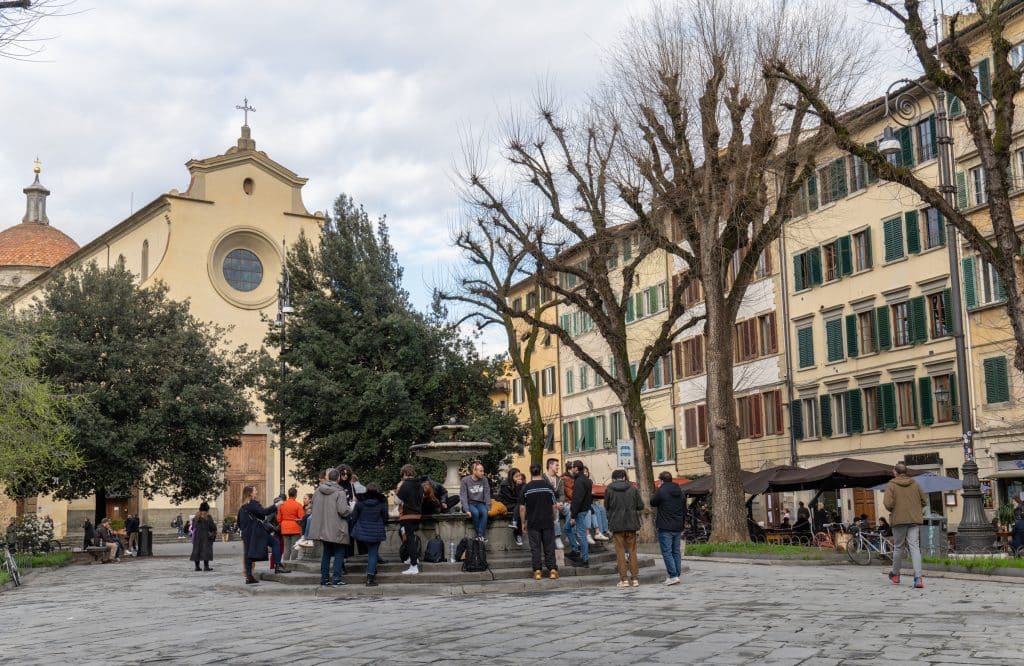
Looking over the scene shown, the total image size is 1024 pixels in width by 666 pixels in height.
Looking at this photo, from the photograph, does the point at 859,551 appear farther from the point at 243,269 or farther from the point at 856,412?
the point at 243,269

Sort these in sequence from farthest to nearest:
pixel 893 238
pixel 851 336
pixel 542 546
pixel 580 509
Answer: pixel 851 336
pixel 893 238
pixel 580 509
pixel 542 546

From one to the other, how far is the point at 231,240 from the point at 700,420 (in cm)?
2442

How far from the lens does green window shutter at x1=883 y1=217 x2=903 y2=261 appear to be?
1478 inches

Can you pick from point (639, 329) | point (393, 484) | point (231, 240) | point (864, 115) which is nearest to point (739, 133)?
point (864, 115)

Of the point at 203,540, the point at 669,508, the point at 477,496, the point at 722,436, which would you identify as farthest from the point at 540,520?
the point at 203,540

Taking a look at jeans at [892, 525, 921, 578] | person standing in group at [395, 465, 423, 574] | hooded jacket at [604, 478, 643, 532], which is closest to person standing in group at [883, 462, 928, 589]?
jeans at [892, 525, 921, 578]

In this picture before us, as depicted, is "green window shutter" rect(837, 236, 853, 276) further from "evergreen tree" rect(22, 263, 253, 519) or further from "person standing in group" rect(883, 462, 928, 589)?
"person standing in group" rect(883, 462, 928, 589)

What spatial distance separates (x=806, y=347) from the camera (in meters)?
42.2

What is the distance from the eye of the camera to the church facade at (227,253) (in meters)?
56.2

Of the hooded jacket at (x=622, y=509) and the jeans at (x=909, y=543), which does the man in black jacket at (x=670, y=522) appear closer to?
the hooded jacket at (x=622, y=509)

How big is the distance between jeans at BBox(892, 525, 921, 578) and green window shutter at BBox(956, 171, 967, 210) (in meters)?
21.3

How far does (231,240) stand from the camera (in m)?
58.1

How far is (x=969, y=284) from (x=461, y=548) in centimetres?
2266

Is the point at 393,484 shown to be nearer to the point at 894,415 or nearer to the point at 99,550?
the point at 99,550
